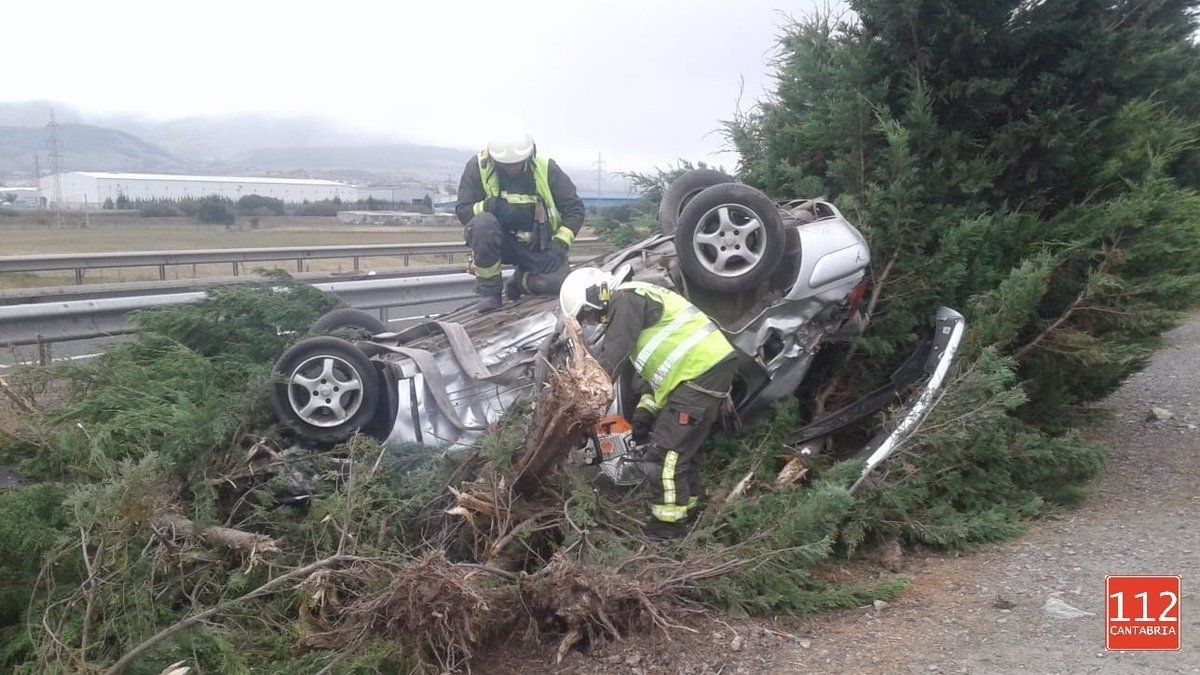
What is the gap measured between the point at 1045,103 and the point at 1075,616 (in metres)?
3.45

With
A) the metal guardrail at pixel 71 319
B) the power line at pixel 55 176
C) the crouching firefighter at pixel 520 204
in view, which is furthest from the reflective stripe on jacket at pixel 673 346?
the power line at pixel 55 176

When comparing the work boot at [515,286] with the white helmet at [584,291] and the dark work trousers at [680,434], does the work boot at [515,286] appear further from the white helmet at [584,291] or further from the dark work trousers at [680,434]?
the dark work trousers at [680,434]

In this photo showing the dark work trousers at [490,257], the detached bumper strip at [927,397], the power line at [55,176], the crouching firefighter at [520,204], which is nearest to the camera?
the detached bumper strip at [927,397]

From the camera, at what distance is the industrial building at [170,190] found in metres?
20.1

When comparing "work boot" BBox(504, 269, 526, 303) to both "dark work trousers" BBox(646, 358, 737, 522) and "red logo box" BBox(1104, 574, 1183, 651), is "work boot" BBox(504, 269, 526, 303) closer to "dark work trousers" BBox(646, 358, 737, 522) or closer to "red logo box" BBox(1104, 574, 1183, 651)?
"dark work trousers" BBox(646, 358, 737, 522)

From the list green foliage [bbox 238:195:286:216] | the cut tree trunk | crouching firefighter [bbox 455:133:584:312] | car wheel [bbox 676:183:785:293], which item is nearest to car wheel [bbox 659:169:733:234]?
car wheel [bbox 676:183:785:293]

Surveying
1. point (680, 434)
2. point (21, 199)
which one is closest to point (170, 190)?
point (21, 199)

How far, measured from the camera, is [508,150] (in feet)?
22.2

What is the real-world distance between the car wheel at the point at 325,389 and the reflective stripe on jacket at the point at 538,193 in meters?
2.24

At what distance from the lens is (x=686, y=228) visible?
5160mm

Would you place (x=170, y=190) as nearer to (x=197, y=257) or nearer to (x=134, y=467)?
(x=197, y=257)

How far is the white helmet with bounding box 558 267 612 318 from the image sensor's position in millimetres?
4840

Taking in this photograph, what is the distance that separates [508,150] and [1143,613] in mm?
4675

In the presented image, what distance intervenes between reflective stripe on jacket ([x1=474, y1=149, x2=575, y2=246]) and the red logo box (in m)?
4.11
